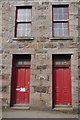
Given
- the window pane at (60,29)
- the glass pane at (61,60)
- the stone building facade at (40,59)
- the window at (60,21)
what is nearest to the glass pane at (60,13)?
Result: the window at (60,21)

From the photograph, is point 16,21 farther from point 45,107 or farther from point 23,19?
point 45,107

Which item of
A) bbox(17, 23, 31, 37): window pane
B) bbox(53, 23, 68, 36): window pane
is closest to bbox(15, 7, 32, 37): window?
bbox(17, 23, 31, 37): window pane

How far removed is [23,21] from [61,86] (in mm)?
4649

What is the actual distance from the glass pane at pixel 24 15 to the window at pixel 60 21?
158 centimetres

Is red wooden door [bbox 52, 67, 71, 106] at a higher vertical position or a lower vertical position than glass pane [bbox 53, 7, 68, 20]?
lower

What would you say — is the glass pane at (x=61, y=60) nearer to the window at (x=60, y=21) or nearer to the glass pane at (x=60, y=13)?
the window at (x=60, y=21)

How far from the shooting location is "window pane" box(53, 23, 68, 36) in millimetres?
12773

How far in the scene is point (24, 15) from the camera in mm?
13117

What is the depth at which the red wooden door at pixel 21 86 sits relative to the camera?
12172mm

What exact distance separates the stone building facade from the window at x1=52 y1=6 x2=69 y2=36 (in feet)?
0.23

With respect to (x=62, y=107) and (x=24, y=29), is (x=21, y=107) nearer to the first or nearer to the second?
(x=62, y=107)

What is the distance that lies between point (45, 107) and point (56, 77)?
1.87 m

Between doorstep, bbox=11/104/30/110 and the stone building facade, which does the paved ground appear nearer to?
doorstep, bbox=11/104/30/110

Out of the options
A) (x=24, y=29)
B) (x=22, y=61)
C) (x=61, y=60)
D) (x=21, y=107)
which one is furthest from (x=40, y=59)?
(x=21, y=107)
